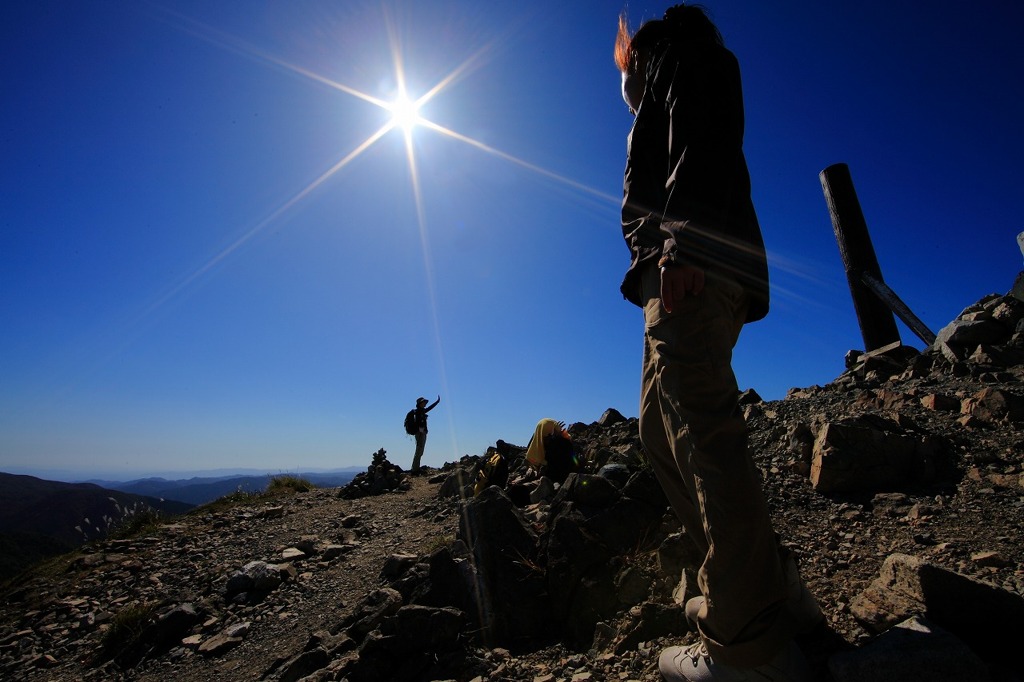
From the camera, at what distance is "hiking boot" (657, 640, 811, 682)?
4.94 feet

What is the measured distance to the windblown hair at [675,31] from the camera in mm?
2161

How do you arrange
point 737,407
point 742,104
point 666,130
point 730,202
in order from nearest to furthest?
point 737,407 → point 730,202 → point 742,104 → point 666,130

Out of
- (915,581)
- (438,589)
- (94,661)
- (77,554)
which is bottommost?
(94,661)

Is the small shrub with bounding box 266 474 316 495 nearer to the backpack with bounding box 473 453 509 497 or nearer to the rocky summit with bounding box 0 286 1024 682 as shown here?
the rocky summit with bounding box 0 286 1024 682

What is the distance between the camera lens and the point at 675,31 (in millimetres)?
2209

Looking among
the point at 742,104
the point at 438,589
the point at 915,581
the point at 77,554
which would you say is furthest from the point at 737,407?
the point at 77,554

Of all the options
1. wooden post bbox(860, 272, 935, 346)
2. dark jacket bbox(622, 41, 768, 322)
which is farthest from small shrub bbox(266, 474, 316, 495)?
wooden post bbox(860, 272, 935, 346)

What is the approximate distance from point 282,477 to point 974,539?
46.2 feet

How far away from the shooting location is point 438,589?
3316 mm

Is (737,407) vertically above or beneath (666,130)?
beneath

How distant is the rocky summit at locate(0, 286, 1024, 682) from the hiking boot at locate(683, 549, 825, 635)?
112 millimetres

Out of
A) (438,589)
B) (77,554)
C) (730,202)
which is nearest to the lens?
(730,202)

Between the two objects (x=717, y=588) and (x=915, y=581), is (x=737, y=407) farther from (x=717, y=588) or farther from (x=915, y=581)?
(x=915, y=581)

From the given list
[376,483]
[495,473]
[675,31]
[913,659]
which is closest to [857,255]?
[675,31]
